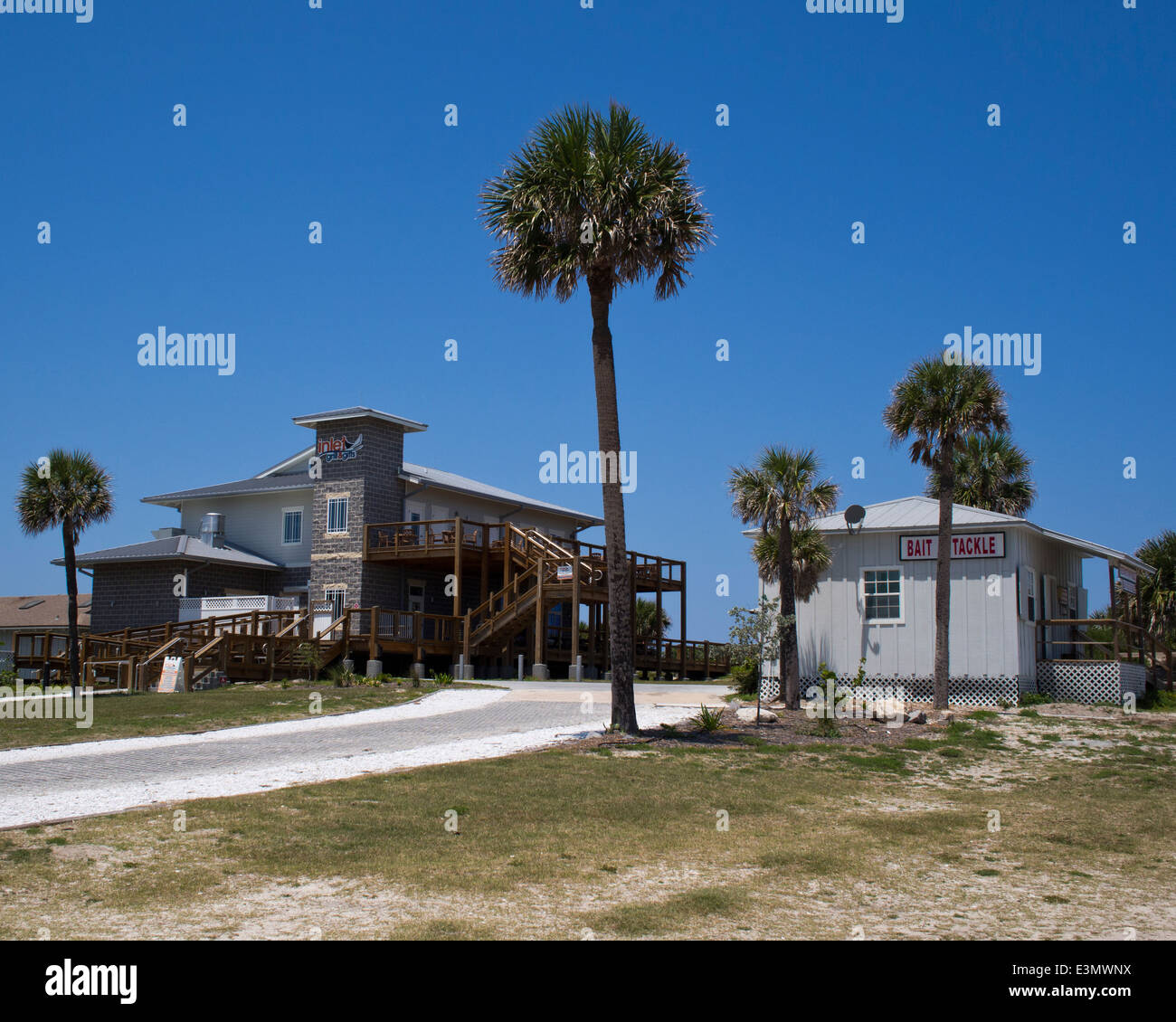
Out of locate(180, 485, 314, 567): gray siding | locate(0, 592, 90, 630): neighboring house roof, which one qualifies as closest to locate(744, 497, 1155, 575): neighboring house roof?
locate(180, 485, 314, 567): gray siding

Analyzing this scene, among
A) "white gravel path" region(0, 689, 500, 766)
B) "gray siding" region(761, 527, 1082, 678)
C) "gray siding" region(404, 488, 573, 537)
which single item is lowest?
"white gravel path" region(0, 689, 500, 766)

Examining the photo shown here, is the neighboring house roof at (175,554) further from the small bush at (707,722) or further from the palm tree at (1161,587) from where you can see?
the palm tree at (1161,587)

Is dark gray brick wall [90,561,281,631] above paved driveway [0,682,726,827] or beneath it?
above

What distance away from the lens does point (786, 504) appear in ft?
78.0

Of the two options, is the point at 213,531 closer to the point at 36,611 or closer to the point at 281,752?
the point at 36,611

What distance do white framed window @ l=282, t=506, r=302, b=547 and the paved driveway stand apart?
Result: 19.3 metres

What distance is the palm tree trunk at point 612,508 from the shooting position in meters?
18.4

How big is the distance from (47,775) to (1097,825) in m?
12.5

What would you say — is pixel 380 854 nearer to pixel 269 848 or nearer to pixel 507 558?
pixel 269 848

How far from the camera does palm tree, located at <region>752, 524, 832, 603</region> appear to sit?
2558 centimetres

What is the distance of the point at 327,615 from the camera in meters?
38.6

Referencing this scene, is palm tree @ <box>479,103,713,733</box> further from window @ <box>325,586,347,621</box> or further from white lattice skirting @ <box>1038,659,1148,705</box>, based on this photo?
window @ <box>325,586,347,621</box>

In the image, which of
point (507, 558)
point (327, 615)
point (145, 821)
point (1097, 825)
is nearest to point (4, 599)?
point (327, 615)

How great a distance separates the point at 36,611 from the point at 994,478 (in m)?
46.8
